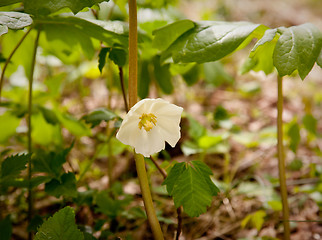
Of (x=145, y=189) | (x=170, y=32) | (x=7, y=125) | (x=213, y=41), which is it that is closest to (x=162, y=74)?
(x=170, y=32)

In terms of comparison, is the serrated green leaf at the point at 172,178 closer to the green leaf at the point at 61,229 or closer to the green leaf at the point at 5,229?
the green leaf at the point at 61,229

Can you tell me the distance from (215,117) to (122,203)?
0.71m

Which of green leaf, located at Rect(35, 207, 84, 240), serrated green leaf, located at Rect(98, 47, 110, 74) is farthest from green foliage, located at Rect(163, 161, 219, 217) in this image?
serrated green leaf, located at Rect(98, 47, 110, 74)

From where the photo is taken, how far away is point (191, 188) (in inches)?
26.9

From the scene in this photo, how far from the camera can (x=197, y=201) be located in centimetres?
68

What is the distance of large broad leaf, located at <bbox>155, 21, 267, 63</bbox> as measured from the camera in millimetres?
764

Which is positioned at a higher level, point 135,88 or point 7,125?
point 135,88

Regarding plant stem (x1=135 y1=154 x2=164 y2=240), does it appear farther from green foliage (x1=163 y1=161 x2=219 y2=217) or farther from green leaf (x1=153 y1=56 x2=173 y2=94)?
green leaf (x1=153 y1=56 x2=173 y2=94)

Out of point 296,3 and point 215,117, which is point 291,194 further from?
point 296,3

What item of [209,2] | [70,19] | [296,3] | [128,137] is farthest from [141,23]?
[296,3]

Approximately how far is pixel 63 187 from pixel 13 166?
154mm

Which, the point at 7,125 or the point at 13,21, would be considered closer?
the point at 13,21

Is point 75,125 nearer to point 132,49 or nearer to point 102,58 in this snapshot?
point 102,58

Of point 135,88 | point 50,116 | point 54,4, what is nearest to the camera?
point 54,4
